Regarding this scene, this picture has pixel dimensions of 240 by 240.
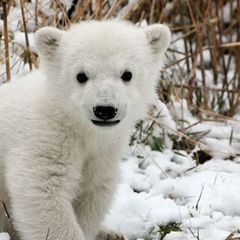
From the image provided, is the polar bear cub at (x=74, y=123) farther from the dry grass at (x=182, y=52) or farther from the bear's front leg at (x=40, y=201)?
the dry grass at (x=182, y=52)

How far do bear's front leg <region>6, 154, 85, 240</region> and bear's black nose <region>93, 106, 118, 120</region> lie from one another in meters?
0.43

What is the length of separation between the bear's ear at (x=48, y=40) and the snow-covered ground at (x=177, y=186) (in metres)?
1.12

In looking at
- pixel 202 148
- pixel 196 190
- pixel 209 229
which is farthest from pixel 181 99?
pixel 209 229

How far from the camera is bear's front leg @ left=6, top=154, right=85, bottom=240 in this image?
12.1 ft

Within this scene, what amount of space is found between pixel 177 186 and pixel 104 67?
4.98ft

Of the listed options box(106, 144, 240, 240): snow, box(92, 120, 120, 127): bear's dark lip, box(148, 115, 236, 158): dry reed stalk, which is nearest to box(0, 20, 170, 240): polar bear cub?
box(92, 120, 120, 127): bear's dark lip

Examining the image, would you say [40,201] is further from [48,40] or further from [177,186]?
[177,186]

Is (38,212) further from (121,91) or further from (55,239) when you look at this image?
(121,91)

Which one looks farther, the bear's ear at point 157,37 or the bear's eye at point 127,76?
the bear's ear at point 157,37

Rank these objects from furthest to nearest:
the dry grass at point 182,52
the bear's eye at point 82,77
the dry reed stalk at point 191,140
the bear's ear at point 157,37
Answer: 1. the dry grass at point 182,52
2. the dry reed stalk at point 191,140
3. the bear's ear at point 157,37
4. the bear's eye at point 82,77

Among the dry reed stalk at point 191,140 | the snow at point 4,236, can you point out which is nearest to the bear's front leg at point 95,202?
the snow at point 4,236

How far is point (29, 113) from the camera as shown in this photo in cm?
395

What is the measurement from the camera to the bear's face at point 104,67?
3645 mm

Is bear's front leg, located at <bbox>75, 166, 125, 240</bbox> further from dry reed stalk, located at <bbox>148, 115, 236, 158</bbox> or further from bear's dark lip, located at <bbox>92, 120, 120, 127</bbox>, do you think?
dry reed stalk, located at <bbox>148, 115, 236, 158</bbox>
